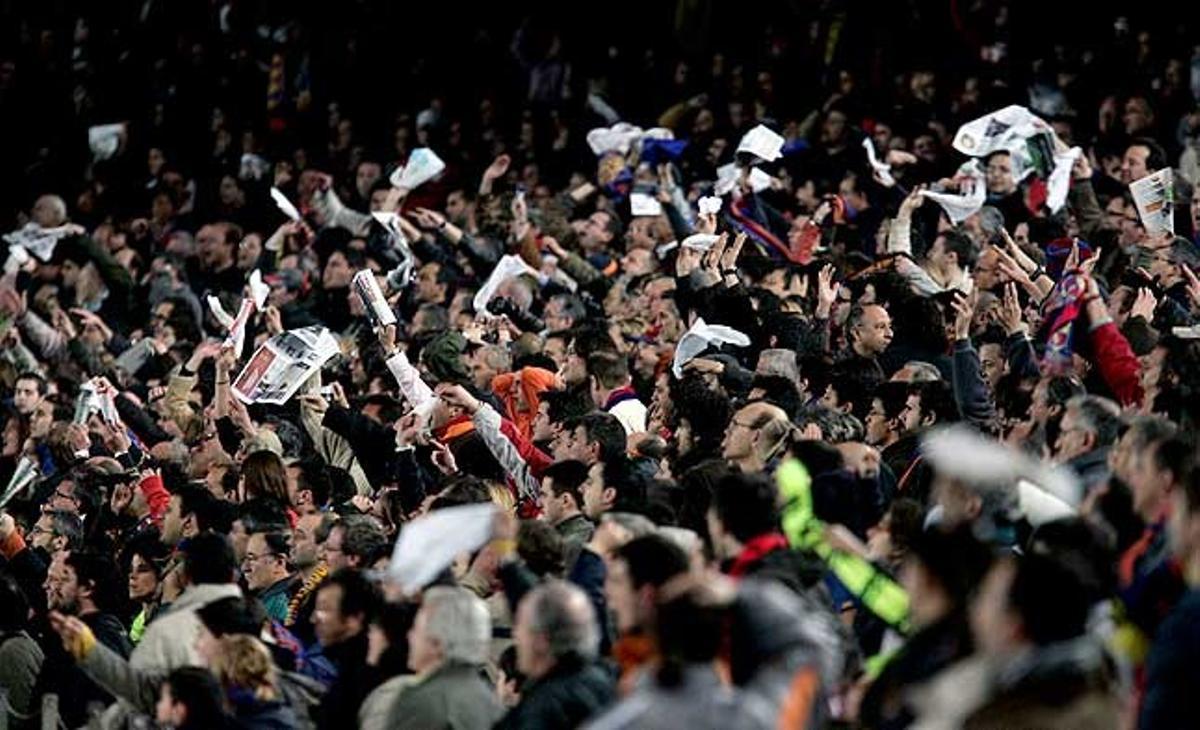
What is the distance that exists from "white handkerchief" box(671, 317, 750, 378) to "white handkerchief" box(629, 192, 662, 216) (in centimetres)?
328

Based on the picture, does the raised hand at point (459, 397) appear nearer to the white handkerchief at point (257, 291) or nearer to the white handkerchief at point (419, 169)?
the white handkerchief at point (257, 291)

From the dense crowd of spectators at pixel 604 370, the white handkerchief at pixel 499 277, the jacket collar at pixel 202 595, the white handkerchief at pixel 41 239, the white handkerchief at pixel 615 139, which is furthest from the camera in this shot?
the white handkerchief at pixel 41 239

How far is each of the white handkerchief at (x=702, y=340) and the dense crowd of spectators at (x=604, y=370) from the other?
2 cm

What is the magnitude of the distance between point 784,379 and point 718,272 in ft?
6.88

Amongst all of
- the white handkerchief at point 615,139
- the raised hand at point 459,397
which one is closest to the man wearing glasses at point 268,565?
the raised hand at point 459,397

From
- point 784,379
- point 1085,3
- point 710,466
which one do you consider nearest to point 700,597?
point 710,466

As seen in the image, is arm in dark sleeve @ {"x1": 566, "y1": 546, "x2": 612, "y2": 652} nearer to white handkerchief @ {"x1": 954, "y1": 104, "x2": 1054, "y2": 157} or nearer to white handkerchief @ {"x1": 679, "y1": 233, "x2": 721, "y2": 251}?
white handkerchief @ {"x1": 679, "y1": 233, "x2": 721, "y2": 251}

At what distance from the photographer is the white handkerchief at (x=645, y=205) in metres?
13.9

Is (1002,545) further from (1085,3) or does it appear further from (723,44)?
(723,44)

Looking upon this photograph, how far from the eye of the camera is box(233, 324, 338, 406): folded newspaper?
1075 cm

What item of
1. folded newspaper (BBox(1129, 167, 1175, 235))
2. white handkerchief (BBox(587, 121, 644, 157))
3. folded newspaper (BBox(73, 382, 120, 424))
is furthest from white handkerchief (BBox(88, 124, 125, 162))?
folded newspaper (BBox(1129, 167, 1175, 235))

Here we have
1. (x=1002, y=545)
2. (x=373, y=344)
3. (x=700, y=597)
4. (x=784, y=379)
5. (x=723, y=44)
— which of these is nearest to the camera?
(x=700, y=597)

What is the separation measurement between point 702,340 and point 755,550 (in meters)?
4.00

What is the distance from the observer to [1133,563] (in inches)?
246
